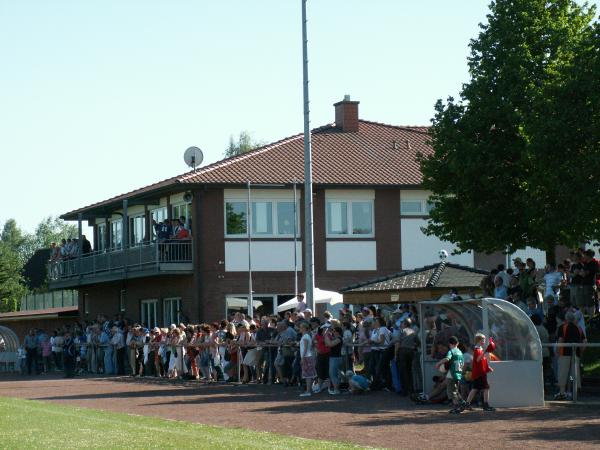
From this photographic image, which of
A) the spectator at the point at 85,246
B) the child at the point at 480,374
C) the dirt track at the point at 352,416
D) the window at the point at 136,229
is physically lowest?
the dirt track at the point at 352,416

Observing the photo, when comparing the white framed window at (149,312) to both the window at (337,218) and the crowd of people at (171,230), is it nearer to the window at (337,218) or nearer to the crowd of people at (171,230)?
the crowd of people at (171,230)

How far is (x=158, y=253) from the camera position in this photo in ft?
156

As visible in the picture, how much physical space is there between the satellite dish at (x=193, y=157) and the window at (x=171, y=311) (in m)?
5.46

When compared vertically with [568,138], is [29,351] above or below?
below

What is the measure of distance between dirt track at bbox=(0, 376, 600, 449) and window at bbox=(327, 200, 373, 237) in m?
16.8

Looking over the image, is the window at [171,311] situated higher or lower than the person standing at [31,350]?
higher

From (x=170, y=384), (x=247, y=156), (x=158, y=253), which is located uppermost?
(x=247, y=156)

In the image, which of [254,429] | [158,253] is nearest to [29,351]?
[158,253]

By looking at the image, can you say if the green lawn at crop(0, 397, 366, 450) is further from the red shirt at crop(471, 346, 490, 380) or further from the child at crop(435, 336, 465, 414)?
the child at crop(435, 336, 465, 414)

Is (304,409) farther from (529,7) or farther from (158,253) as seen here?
(158,253)

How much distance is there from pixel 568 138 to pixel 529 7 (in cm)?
887

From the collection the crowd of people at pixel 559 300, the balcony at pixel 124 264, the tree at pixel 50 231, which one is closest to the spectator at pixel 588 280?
the crowd of people at pixel 559 300

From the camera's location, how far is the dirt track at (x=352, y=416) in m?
18.3

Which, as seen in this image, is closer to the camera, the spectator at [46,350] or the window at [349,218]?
the spectator at [46,350]
